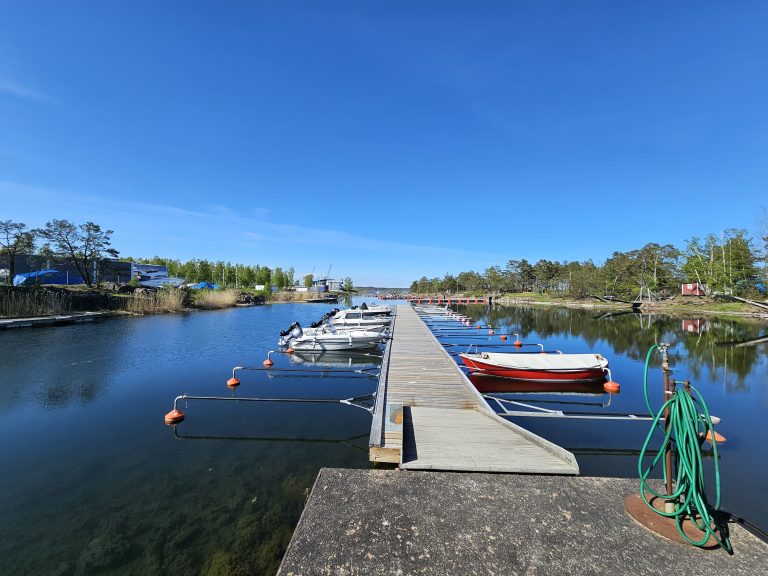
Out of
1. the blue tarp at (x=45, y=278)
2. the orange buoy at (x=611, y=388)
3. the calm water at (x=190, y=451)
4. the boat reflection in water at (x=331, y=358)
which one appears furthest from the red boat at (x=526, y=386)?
the blue tarp at (x=45, y=278)

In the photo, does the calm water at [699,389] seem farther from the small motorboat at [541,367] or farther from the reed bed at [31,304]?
the reed bed at [31,304]

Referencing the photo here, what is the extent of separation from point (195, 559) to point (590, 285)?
8746 centimetres

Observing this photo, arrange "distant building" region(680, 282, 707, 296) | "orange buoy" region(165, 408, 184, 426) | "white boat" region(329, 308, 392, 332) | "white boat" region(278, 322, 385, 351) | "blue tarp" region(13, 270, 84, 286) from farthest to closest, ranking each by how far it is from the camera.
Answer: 1. "distant building" region(680, 282, 707, 296)
2. "blue tarp" region(13, 270, 84, 286)
3. "white boat" region(329, 308, 392, 332)
4. "white boat" region(278, 322, 385, 351)
5. "orange buoy" region(165, 408, 184, 426)

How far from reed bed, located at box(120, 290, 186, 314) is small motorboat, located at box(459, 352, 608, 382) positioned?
44725mm

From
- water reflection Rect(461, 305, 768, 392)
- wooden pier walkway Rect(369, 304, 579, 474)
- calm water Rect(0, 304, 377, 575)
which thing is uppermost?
wooden pier walkway Rect(369, 304, 579, 474)

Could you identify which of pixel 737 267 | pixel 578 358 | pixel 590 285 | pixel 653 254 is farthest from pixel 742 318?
pixel 578 358

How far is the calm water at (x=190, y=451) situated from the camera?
20.3 feet

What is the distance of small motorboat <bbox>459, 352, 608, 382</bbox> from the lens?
1598 centimetres

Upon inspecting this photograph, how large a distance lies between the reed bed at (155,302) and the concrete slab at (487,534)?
48.9 metres

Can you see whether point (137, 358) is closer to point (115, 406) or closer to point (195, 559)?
point (115, 406)

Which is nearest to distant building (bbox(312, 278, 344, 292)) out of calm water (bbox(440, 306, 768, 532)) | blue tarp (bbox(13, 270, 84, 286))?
blue tarp (bbox(13, 270, 84, 286))

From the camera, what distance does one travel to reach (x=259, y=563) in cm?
573

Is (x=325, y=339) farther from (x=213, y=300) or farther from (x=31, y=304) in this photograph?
(x=213, y=300)

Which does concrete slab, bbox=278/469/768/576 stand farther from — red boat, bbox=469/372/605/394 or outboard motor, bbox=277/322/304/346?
outboard motor, bbox=277/322/304/346
